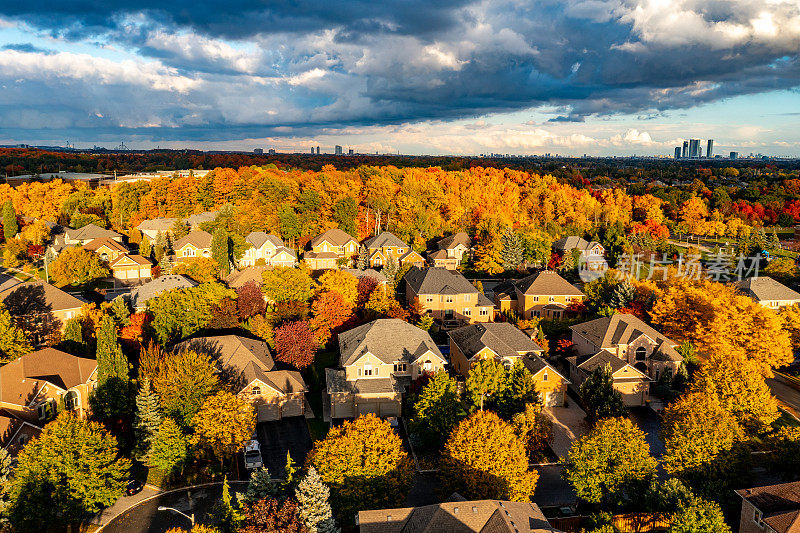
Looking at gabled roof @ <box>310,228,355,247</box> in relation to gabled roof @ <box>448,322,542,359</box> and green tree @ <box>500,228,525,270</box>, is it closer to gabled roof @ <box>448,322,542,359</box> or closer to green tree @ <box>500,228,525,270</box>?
green tree @ <box>500,228,525,270</box>

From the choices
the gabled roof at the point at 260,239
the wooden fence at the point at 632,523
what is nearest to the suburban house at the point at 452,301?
the gabled roof at the point at 260,239

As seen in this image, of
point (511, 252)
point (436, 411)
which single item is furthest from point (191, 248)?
point (436, 411)

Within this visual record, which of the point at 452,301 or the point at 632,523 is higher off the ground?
the point at 452,301

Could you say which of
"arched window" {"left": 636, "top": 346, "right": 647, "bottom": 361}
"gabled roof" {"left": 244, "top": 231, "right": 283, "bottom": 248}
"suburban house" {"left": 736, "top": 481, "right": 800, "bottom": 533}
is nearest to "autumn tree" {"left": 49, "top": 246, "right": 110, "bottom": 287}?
"gabled roof" {"left": 244, "top": 231, "right": 283, "bottom": 248}

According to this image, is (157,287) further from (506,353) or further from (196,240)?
(506,353)

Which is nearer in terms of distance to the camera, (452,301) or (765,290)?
(452,301)

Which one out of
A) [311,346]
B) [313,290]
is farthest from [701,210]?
[311,346]
